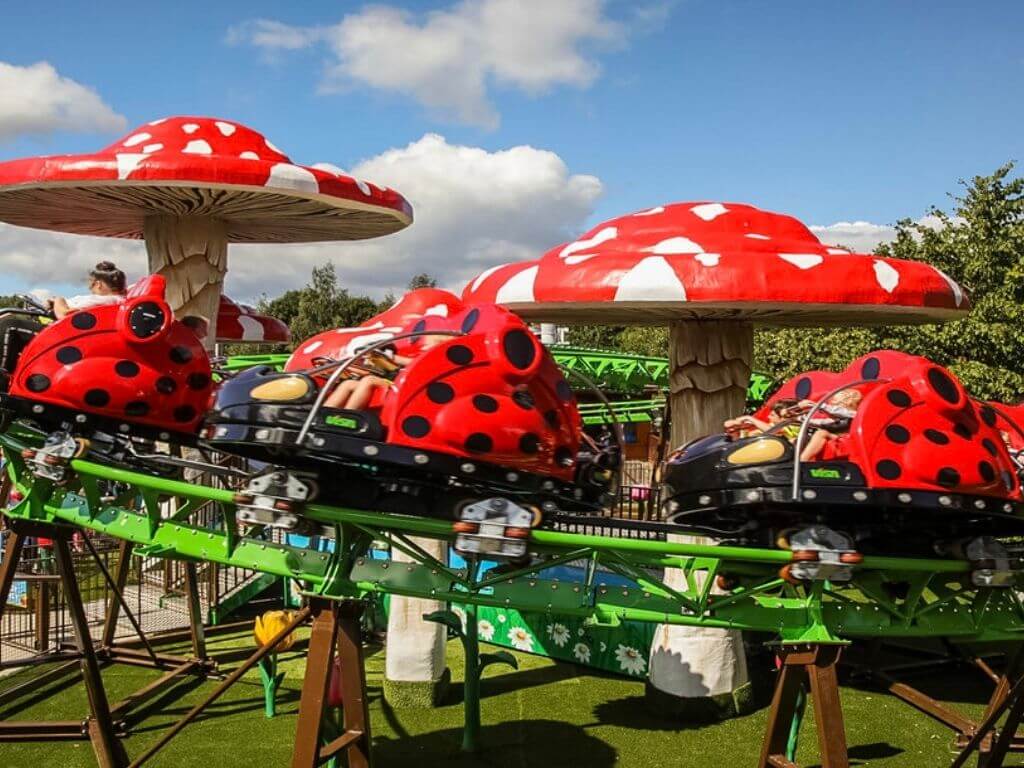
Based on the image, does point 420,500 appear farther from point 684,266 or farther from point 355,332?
point 355,332

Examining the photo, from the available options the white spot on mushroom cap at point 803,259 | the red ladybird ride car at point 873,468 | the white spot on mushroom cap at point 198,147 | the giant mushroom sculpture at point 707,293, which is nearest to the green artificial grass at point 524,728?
the giant mushroom sculpture at point 707,293

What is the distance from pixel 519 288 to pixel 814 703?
119 inches

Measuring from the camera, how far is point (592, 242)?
6.68 m

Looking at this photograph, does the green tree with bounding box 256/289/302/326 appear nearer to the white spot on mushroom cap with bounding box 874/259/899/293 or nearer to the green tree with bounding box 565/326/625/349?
the green tree with bounding box 565/326/625/349

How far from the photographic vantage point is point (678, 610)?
16.0 feet

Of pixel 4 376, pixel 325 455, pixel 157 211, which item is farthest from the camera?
pixel 157 211

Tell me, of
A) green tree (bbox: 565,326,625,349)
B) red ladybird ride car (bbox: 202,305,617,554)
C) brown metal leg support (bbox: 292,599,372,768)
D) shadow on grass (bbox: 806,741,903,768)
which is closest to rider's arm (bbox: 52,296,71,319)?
red ladybird ride car (bbox: 202,305,617,554)

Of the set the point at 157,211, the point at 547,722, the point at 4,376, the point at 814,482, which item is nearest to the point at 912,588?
the point at 814,482

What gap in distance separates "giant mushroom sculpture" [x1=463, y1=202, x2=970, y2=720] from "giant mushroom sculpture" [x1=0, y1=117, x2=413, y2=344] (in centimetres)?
280

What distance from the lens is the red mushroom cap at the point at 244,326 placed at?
634 inches

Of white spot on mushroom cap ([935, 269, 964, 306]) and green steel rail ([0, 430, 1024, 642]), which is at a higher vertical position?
white spot on mushroom cap ([935, 269, 964, 306])

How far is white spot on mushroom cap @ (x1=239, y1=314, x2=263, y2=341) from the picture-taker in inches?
636

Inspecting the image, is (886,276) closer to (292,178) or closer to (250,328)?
(292,178)

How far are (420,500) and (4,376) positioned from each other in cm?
265
